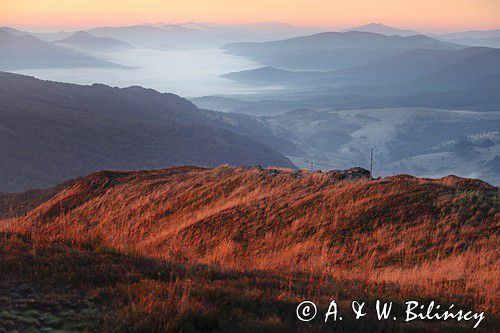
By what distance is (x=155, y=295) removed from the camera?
5707mm

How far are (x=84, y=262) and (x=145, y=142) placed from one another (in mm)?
131201

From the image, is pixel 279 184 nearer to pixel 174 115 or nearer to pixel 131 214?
pixel 131 214

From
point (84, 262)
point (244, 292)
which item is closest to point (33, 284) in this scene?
point (84, 262)

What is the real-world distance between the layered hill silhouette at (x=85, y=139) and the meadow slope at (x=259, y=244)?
241ft

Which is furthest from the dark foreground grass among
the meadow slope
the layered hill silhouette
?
the layered hill silhouette

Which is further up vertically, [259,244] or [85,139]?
[259,244]

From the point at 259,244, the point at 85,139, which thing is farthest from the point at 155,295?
the point at 85,139

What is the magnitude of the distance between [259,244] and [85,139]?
395 ft

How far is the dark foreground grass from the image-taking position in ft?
16.5

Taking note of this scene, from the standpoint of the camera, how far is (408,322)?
571 centimetres

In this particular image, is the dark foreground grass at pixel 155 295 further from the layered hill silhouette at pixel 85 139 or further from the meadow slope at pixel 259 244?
the layered hill silhouette at pixel 85 139

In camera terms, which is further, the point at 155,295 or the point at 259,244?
the point at 259,244

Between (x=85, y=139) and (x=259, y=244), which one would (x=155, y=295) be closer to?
(x=259, y=244)

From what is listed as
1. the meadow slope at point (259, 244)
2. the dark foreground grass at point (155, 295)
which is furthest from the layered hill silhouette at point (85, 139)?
the dark foreground grass at point (155, 295)
